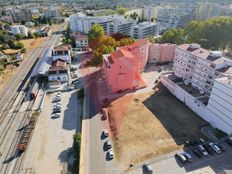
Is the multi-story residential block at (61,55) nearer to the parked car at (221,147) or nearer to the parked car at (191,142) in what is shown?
the parked car at (191,142)

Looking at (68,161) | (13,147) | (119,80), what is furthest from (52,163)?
(119,80)

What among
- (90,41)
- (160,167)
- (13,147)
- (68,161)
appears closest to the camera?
(160,167)

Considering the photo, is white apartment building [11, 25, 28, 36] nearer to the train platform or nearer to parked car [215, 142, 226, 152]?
the train platform

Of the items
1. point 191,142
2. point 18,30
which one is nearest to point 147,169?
point 191,142

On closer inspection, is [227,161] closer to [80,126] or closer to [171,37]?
[80,126]

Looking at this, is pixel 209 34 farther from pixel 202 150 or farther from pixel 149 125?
pixel 202 150

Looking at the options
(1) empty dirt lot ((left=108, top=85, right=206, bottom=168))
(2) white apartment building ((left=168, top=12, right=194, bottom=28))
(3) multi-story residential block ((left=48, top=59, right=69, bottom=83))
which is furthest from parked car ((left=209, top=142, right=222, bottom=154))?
(2) white apartment building ((left=168, top=12, right=194, bottom=28))

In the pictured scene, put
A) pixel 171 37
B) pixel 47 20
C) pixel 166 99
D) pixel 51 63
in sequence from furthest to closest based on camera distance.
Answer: pixel 47 20
pixel 171 37
pixel 51 63
pixel 166 99
